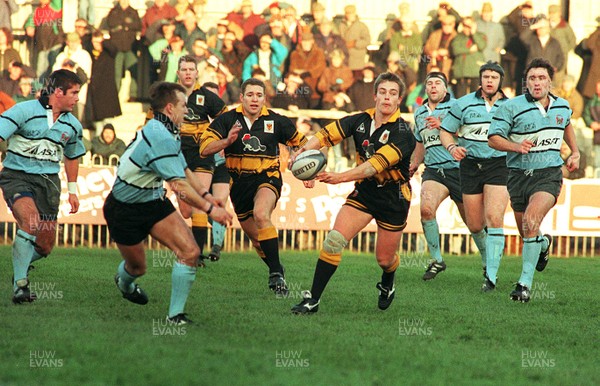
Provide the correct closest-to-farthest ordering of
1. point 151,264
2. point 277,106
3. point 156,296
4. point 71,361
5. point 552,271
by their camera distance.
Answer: point 71,361
point 156,296
point 151,264
point 552,271
point 277,106

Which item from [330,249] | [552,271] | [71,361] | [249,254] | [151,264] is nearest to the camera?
[71,361]

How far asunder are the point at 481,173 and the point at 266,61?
24.7ft

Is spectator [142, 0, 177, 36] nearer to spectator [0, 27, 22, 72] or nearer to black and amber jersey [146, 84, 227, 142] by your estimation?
spectator [0, 27, 22, 72]

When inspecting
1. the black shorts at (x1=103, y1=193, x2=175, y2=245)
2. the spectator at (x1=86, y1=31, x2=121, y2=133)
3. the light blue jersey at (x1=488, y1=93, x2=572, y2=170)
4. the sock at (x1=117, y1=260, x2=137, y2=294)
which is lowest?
the sock at (x1=117, y1=260, x2=137, y2=294)

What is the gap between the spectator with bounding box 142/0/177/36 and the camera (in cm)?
1870

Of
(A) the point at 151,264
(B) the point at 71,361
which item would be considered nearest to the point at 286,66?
(A) the point at 151,264

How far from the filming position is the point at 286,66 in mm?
18906

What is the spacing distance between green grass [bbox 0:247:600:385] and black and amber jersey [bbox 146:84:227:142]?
6.65 feet

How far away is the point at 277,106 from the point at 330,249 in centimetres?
950

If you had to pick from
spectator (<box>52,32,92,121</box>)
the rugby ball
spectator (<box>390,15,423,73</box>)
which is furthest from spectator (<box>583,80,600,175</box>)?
the rugby ball

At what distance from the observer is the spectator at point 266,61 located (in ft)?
61.2

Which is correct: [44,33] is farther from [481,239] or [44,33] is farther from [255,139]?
[481,239]

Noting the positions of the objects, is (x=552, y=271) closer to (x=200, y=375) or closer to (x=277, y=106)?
(x=277, y=106)

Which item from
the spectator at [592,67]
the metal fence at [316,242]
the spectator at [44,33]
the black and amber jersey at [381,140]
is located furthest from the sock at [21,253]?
the spectator at [592,67]
